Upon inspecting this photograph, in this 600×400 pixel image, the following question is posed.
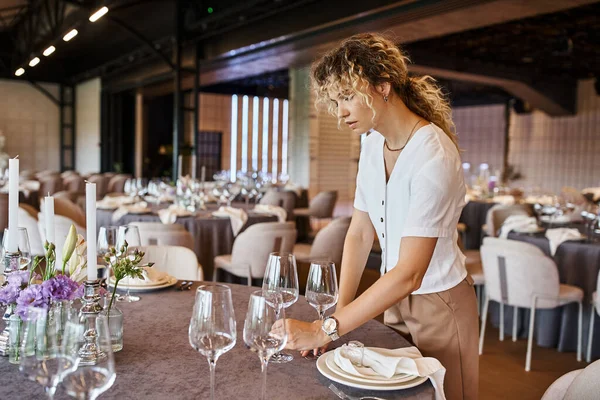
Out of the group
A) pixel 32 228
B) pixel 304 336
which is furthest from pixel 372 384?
pixel 32 228

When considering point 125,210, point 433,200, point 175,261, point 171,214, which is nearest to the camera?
point 433,200

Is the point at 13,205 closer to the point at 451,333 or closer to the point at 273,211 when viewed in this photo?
the point at 451,333

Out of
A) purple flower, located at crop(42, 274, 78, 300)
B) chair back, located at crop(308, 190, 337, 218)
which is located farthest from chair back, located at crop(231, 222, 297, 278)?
chair back, located at crop(308, 190, 337, 218)

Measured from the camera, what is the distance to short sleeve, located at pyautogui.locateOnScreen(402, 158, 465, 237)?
160 cm

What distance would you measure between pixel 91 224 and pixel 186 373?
0.42 m

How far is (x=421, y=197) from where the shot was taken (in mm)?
1622

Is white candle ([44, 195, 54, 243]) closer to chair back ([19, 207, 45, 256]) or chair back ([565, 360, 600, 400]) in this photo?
chair back ([565, 360, 600, 400])

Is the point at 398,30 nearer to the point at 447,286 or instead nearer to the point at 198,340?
the point at 447,286

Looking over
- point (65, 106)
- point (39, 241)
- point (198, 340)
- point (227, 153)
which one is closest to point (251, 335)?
point (198, 340)

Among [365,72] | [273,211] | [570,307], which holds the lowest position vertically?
[570,307]

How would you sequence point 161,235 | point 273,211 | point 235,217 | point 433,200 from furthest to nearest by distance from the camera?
point 273,211 → point 235,217 → point 161,235 → point 433,200

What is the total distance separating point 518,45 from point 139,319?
35.5 feet

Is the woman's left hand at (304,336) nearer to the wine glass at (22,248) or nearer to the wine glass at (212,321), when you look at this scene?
the wine glass at (212,321)

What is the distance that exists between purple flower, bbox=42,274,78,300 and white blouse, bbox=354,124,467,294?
2.82 ft
